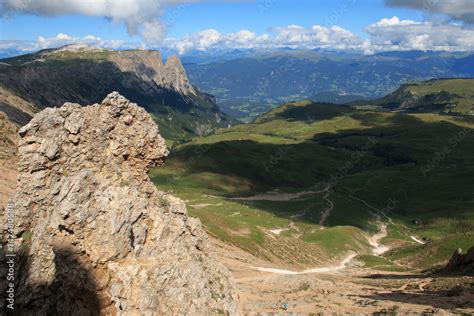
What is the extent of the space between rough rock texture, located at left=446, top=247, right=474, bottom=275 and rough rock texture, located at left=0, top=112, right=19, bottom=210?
55.3 metres

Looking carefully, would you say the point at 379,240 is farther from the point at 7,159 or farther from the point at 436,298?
the point at 7,159

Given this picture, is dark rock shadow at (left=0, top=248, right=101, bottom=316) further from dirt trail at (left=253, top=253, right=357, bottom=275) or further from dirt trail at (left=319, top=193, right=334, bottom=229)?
dirt trail at (left=319, top=193, right=334, bottom=229)

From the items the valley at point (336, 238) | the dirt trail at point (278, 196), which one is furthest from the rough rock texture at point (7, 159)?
the dirt trail at point (278, 196)

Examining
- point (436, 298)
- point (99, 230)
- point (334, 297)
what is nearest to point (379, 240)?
point (334, 297)

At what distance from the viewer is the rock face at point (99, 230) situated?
2500 cm

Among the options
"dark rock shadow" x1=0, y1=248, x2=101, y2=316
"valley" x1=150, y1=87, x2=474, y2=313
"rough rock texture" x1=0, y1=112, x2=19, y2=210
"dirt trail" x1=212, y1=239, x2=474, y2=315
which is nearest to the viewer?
"dark rock shadow" x1=0, y1=248, x2=101, y2=316

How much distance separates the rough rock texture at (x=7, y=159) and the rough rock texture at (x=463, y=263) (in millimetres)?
55258

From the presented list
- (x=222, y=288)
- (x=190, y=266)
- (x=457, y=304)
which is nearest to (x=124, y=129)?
(x=190, y=266)

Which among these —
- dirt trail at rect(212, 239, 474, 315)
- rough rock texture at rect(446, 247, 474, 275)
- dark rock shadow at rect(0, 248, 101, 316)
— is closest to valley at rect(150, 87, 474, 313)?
dirt trail at rect(212, 239, 474, 315)

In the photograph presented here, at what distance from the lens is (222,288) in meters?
34.7

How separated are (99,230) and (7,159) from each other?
30206mm

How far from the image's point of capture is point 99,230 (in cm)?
2570

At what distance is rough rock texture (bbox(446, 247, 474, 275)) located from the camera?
193ft

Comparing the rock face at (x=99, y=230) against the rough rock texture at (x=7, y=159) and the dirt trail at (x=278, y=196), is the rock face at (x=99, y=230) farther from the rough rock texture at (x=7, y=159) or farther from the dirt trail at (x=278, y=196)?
the dirt trail at (x=278, y=196)
